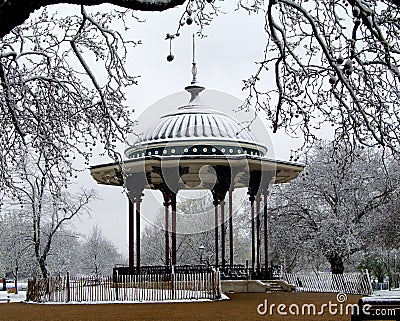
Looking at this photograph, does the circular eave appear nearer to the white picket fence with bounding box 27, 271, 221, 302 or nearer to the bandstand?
the bandstand

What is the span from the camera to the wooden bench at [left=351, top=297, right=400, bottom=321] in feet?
27.2

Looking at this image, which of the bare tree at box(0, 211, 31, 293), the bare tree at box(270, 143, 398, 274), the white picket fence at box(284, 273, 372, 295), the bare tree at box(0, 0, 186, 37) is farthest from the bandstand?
the bare tree at box(0, 0, 186, 37)

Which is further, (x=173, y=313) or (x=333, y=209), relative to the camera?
(x=333, y=209)

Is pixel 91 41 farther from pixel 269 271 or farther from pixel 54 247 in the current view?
pixel 54 247

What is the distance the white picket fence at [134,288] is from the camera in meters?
21.9

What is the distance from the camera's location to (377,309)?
A: 27.6 ft

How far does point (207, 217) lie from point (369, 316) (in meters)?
41.6

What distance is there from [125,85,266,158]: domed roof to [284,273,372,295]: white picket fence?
230 inches

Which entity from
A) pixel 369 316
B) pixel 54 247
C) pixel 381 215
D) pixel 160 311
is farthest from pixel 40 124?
pixel 54 247

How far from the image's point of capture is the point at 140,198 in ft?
90.3

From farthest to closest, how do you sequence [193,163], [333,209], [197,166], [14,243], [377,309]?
1. [14,243]
2. [333,209]
3. [197,166]
4. [193,163]
5. [377,309]

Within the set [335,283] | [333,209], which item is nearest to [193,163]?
[335,283]

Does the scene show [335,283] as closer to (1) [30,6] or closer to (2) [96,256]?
(1) [30,6]

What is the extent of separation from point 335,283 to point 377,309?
19.0m
